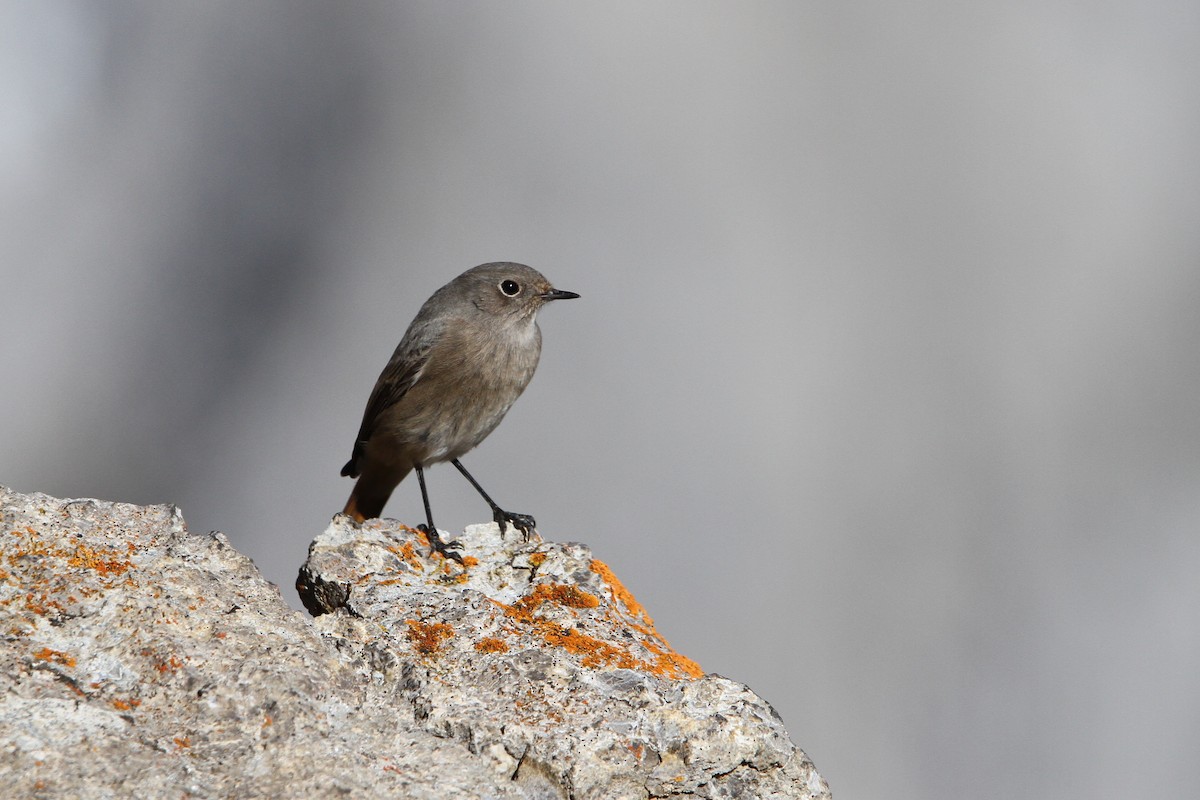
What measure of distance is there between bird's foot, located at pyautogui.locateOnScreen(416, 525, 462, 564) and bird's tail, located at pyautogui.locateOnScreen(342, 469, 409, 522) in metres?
2.61

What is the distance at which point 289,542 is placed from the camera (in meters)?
19.8

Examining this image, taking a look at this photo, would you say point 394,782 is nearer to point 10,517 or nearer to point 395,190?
point 10,517

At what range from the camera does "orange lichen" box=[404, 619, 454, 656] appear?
4129mm

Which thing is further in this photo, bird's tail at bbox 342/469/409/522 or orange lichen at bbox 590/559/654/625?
bird's tail at bbox 342/469/409/522

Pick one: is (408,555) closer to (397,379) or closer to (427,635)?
(427,635)

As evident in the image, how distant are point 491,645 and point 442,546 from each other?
4.20 feet

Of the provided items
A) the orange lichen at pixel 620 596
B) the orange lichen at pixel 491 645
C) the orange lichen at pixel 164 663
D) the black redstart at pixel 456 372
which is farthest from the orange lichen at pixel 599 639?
the black redstart at pixel 456 372

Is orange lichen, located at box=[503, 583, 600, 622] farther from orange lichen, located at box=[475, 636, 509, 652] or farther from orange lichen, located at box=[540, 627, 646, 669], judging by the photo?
orange lichen, located at box=[475, 636, 509, 652]

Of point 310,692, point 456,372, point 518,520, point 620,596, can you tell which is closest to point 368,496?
point 456,372

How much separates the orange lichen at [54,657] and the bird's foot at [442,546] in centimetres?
207

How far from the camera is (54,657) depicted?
3354mm

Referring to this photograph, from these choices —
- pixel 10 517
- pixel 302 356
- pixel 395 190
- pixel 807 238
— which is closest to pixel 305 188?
pixel 395 190

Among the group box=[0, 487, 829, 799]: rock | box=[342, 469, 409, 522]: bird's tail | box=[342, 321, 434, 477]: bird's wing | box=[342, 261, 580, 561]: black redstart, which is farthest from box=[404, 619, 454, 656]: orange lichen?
box=[342, 469, 409, 522]: bird's tail

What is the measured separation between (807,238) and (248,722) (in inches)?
736
